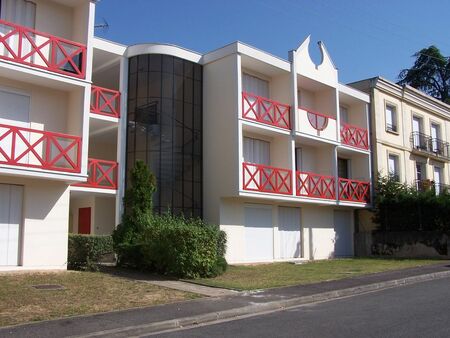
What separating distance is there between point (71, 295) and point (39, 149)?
17.1 ft

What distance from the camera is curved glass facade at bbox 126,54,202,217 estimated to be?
→ 1970 cm

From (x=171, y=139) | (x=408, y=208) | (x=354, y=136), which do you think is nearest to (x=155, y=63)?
(x=171, y=139)

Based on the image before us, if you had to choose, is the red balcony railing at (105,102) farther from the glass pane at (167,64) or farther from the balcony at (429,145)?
the balcony at (429,145)

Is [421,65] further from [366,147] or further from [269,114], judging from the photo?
[269,114]

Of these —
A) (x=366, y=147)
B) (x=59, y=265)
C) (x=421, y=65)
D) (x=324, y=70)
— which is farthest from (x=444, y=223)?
(x=421, y=65)

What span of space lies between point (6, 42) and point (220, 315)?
9.58 meters

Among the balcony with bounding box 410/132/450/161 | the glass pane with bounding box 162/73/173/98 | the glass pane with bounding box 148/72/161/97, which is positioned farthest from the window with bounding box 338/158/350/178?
the glass pane with bounding box 148/72/161/97

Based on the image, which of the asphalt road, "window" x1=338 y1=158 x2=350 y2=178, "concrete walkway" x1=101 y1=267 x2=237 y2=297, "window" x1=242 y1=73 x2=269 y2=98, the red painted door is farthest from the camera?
"window" x1=338 y1=158 x2=350 y2=178

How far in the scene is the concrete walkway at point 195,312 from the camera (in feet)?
26.3

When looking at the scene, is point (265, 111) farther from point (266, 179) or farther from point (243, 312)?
point (243, 312)

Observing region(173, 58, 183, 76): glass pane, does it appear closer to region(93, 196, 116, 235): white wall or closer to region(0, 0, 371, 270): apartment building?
region(0, 0, 371, 270): apartment building

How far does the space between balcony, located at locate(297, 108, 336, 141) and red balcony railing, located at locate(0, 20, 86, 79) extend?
1051 centimetres

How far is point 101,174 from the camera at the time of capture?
1848 cm

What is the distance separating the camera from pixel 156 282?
13.5 m
